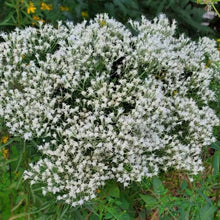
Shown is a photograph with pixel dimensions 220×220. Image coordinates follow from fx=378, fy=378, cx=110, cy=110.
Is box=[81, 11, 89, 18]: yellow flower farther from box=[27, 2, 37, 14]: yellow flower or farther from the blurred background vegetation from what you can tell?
box=[27, 2, 37, 14]: yellow flower

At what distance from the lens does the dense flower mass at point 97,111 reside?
85.0 inches

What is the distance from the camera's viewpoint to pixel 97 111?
7.53ft

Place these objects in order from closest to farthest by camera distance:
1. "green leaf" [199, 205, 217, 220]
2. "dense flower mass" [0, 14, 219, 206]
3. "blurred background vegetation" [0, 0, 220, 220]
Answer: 1. "green leaf" [199, 205, 217, 220]
2. "blurred background vegetation" [0, 0, 220, 220]
3. "dense flower mass" [0, 14, 219, 206]

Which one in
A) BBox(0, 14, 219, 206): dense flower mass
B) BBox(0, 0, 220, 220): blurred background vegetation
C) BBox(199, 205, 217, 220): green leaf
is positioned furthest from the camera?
BBox(0, 14, 219, 206): dense flower mass

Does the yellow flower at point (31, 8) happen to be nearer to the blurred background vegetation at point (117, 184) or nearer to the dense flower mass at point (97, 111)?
the blurred background vegetation at point (117, 184)

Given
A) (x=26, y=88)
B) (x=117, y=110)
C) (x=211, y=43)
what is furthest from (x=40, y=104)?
(x=211, y=43)

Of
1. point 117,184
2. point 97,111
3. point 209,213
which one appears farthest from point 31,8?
point 209,213

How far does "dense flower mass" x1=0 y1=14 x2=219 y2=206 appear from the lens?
2.16 metres

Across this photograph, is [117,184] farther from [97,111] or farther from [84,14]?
[84,14]

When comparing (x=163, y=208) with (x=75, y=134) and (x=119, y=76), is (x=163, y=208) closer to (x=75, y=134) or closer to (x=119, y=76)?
(x=75, y=134)

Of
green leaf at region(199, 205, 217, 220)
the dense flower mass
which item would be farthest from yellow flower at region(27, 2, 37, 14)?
green leaf at region(199, 205, 217, 220)

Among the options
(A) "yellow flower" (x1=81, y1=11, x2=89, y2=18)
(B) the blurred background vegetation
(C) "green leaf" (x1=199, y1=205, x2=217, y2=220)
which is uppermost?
(A) "yellow flower" (x1=81, y1=11, x2=89, y2=18)

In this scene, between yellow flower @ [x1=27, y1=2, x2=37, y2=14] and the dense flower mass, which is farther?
yellow flower @ [x1=27, y1=2, x2=37, y2=14]

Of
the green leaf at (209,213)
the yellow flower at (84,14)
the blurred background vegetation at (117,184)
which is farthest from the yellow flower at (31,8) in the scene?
the green leaf at (209,213)
